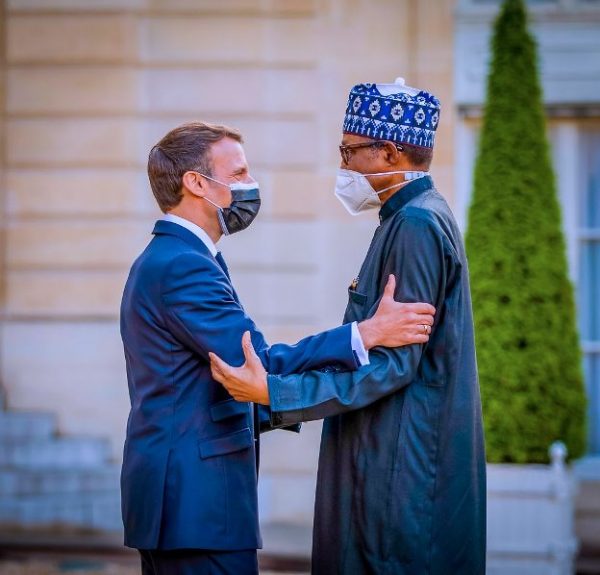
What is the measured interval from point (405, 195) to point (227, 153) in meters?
0.58

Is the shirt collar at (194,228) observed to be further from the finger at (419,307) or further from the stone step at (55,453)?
the stone step at (55,453)

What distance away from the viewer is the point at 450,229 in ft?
11.0

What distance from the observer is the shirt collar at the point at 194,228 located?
11.7ft

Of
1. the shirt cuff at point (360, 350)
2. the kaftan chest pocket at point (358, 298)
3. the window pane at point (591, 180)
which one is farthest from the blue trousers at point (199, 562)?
the window pane at point (591, 180)

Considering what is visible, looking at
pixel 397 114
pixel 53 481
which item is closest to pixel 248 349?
pixel 397 114

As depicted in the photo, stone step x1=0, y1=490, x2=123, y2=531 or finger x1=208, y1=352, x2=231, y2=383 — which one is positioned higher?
finger x1=208, y1=352, x2=231, y2=383

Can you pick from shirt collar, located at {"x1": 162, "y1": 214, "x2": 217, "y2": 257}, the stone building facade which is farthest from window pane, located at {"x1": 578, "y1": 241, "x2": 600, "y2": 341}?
shirt collar, located at {"x1": 162, "y1": 214, "x2": 217, "y2": 257}

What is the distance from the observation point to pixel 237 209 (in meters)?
3.65

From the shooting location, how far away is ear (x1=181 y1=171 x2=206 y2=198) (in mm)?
3590

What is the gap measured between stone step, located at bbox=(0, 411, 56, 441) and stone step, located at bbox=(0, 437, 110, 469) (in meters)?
0.03

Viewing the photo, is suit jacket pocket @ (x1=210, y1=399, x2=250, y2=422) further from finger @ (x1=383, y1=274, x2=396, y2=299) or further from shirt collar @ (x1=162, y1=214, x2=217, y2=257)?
finger @ (x1=383, y1=274, x2=396, y2=299)

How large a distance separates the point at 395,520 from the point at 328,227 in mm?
4909

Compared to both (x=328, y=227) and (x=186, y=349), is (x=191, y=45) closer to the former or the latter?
(x=328, y=227)

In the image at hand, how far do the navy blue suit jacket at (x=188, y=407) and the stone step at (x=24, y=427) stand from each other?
15.5ft
